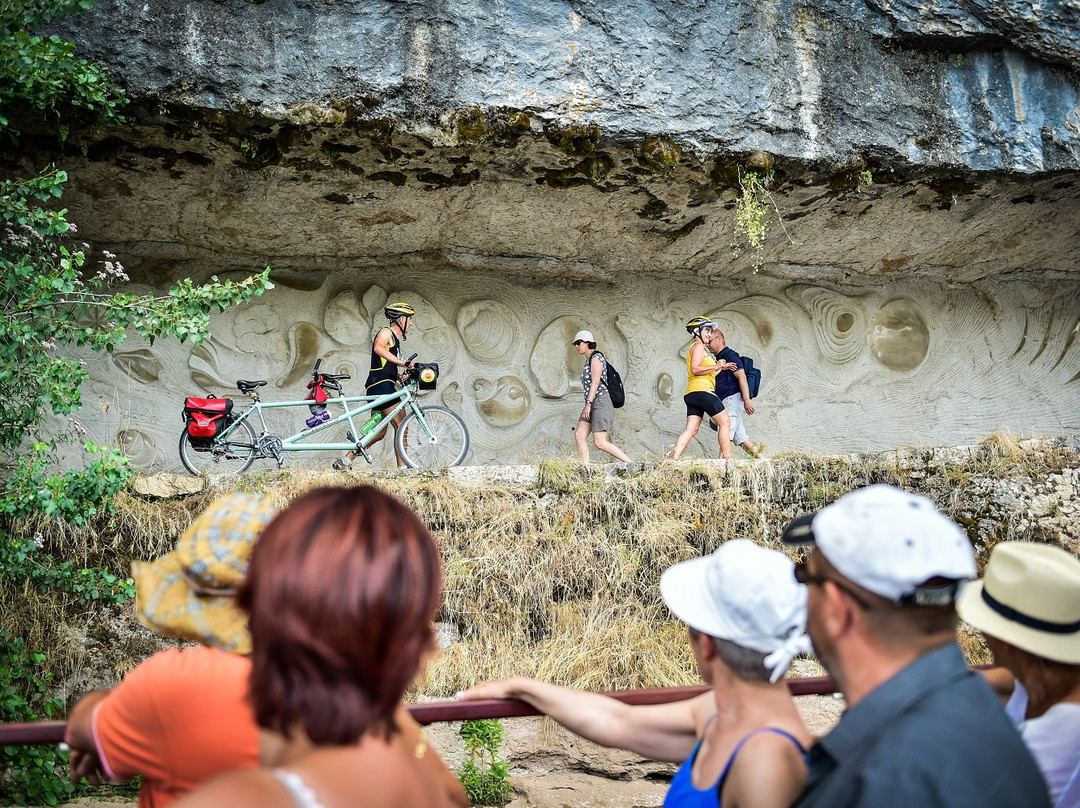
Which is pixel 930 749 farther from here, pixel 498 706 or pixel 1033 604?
pixel 498 706

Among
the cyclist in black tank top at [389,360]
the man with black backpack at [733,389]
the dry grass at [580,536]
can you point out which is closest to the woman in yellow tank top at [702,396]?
the man with black backpack at [733,389]

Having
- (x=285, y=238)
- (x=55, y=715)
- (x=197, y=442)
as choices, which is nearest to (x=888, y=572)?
(x=55, y=715)

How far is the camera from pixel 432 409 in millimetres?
8727

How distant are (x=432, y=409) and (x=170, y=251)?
11.7 feet

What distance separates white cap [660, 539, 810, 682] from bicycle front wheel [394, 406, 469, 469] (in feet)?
21.8

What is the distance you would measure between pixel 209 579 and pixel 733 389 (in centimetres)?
809

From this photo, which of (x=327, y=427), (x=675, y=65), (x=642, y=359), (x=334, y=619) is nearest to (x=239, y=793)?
(x=334, y=619)

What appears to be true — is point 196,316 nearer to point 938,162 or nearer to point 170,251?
point 170,251

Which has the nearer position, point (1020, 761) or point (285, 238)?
point (1020, 761)

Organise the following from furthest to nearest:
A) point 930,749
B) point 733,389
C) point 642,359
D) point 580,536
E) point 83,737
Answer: point 642,359 < point 733,389 < point 580,536 < point 83,737 < point 930,749

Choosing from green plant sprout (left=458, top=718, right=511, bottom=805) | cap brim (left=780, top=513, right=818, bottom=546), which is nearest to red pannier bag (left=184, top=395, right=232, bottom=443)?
green plant sprout (left=458, top=718, right=511, bottom=805)

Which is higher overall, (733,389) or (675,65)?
(675,65)

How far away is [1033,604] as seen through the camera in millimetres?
1995

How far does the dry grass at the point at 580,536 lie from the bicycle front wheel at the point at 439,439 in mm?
1169
